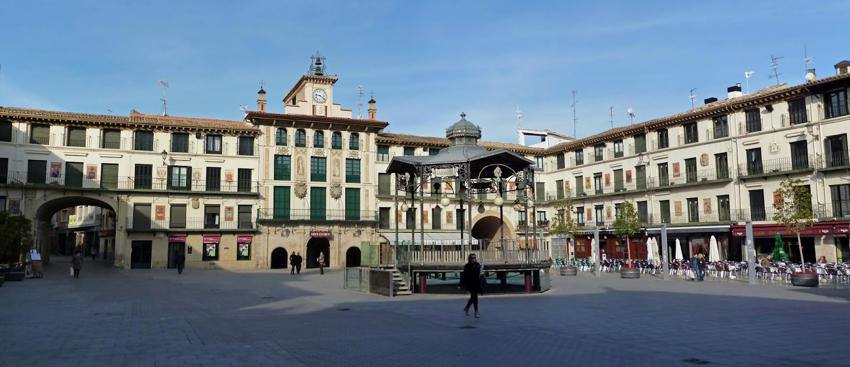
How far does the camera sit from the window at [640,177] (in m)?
47.9

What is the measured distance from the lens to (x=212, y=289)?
80.0 ft

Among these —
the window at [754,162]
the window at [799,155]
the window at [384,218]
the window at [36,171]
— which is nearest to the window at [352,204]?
the window at [384,218]

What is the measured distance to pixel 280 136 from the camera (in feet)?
155

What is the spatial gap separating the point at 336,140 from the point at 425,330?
123ft

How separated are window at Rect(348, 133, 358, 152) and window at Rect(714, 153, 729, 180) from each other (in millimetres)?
26197

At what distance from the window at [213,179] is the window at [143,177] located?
12.8 feet

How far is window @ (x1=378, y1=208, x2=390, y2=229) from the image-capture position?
163 ft

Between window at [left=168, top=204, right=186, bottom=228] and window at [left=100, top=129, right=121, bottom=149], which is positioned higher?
window at [left=100, top=129, right=121, bottom=149]

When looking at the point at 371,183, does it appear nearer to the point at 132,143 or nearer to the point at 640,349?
the point at 132,143

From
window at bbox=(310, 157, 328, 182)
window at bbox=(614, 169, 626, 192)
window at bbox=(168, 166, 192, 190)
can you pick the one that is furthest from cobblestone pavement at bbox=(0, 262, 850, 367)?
window at bbox=(614, 169, 626, 192)

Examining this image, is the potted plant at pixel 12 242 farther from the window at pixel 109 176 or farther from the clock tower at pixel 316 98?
the clock tower at pixel 316 98

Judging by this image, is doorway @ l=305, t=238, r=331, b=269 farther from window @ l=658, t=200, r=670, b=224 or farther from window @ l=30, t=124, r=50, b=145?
window @ l=658, t=200, r=670, b=224

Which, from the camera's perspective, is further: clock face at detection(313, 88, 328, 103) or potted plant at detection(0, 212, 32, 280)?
clock face at detection(313, 88, 328, 103)

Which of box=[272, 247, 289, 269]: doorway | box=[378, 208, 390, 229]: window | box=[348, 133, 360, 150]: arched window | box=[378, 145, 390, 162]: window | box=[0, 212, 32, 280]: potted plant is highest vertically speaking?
box=[348, 133, 360, 150]: arched window
